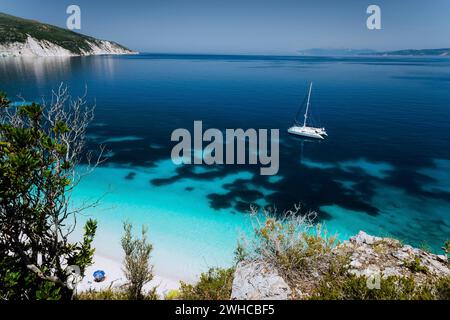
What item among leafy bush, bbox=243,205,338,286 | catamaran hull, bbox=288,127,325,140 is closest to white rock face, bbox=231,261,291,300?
leafy bush, bbox=243,205,338,286

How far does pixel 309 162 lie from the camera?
3372 centimetres

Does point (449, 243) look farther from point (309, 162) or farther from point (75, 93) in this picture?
point (75, 93)

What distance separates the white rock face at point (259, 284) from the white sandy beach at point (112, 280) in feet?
24.3

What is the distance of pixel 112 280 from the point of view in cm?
1586

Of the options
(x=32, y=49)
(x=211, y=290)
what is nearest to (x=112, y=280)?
(x=211, y=290)

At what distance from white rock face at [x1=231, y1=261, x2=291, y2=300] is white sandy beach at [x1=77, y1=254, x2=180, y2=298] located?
24.3 ft

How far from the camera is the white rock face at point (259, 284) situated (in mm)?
8242

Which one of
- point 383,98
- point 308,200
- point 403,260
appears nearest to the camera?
point 403,260

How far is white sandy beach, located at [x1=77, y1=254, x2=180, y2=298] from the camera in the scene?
1501 centimetres

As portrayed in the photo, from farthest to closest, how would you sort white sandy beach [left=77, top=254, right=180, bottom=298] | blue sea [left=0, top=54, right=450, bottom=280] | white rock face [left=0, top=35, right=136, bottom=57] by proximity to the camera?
white rock face [left=0, top=35, right=136, bottom=57] → blue sea [left=0, top=54, right=450, bottom=280] → white sandy beach [left=77, top=254, right=180, bottom=298]

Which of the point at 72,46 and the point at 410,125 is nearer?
the point at 410,125

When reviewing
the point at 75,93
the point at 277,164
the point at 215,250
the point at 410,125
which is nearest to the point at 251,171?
the point at 277,164

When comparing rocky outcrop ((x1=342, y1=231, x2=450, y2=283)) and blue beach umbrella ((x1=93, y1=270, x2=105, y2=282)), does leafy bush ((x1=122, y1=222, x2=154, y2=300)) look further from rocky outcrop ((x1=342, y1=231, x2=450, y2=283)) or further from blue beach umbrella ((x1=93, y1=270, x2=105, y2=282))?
rocky outcrop ((x1=342, y1=231, x2=450, y2=283))
